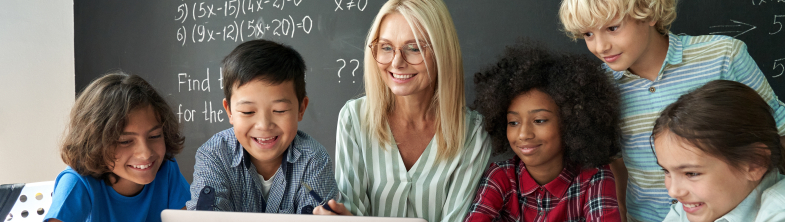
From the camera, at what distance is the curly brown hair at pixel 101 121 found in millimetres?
1370

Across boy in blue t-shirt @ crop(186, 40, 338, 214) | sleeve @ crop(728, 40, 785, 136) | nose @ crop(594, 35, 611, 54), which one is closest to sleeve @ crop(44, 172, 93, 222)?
boy in blue t-shirt @ crop(186, 40, 338, 214)

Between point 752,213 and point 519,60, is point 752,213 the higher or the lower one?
the lower one

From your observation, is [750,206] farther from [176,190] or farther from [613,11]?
A: [176,190]

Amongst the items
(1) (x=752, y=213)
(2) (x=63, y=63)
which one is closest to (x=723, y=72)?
(1) (x=752, y=213)

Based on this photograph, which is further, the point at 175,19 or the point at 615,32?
the point at 175,19

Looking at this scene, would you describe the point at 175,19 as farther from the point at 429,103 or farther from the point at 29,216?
the point at 429,103

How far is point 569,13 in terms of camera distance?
4.76ft

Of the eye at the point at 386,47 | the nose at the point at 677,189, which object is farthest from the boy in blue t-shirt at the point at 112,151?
the nose at the point at 677,189

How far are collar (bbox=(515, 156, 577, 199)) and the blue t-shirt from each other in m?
1.06

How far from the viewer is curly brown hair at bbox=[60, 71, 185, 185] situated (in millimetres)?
1370

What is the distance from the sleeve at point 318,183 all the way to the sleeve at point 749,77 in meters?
1.15

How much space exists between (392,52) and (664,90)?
771 millimetres

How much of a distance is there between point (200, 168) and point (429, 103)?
736 millimetres

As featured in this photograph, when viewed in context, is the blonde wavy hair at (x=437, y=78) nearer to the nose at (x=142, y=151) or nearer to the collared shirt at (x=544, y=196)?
the collared shirt at (x=544, y=196)
